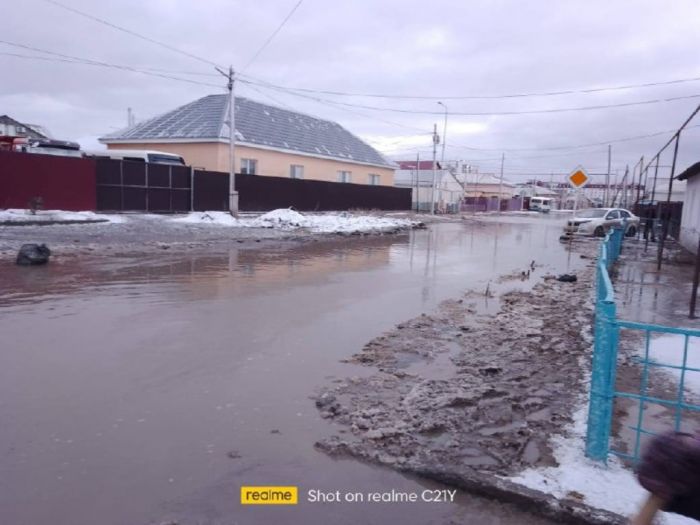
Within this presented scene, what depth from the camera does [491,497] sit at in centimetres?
350

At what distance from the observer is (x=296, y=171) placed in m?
36.3

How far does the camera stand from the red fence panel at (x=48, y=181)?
19484mm

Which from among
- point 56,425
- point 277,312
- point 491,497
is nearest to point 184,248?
point 277,312

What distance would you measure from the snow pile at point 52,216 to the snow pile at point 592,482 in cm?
1904

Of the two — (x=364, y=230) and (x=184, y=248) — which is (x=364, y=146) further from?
(x=184, y=248)

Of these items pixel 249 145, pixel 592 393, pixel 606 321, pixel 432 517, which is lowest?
pixel 432 517

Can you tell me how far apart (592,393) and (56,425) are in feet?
13.0

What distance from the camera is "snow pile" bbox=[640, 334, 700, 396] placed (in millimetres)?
5549

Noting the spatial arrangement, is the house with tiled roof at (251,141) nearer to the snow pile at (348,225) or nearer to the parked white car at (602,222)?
the snow pile at (348,225)

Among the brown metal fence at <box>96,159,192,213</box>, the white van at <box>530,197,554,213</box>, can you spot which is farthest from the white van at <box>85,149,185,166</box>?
the white van at <box>530,197,554,213</box>

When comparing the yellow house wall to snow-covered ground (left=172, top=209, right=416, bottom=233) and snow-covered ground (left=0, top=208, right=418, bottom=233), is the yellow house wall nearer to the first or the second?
snow-covered ground (left=0, top=208, right=418, bottom=233)

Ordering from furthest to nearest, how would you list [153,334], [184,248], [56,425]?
[184,248], [153,334], [56,425]

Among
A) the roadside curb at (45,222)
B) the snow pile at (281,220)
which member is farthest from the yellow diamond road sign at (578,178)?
the roadside curb at (45,222)

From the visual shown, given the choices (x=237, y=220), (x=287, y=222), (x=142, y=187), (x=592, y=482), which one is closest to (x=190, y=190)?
(x=142, y=187)
